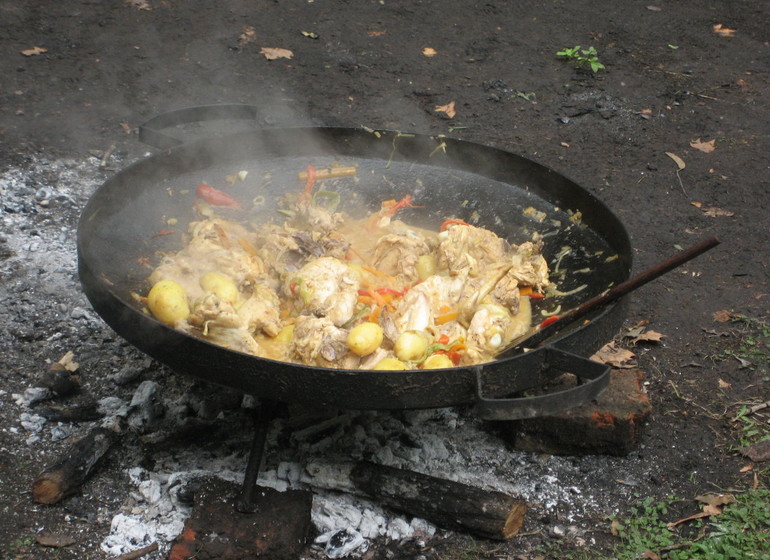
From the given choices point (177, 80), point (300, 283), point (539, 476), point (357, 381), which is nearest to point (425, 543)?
point (539, 476)

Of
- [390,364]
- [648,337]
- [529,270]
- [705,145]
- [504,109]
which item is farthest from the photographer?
[504,109]

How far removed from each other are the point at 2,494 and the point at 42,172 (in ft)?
11.3

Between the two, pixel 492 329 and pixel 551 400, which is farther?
pixel 492 329

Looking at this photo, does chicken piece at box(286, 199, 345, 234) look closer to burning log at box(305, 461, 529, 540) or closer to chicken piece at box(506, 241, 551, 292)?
chicken piece at box(506, 241, 551, 292)

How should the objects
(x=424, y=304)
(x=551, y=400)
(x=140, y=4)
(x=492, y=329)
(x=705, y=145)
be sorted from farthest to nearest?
(x=140, y=4)
(x=705, y=145)
(x=424, y=304)
(x=492, y=329)
(x=551, y=400)

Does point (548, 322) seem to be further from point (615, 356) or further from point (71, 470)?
point (71, 470)

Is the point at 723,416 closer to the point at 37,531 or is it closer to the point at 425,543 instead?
the point at 425,543

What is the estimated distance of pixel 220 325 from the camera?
3.50 metres

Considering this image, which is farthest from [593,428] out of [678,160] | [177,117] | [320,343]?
[678,160]

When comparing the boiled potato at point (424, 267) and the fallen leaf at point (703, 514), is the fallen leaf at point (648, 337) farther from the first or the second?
the boiled potato at point (424, 267)

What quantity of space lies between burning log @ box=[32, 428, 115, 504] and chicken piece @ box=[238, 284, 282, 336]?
116 cm

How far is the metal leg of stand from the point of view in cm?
370

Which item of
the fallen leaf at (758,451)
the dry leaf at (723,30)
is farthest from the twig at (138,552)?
the dry leaf at (723,30)

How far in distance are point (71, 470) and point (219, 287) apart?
50.2 inches
